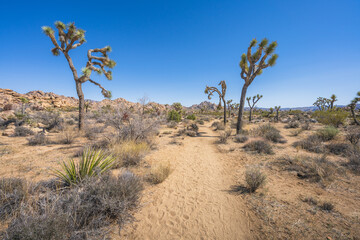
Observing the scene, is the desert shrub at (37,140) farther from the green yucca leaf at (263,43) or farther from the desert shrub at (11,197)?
the green yucca leaf at (263,43)

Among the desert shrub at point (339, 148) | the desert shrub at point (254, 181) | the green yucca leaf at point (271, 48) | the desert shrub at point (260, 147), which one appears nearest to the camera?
the desert shrub at point (254, 181)

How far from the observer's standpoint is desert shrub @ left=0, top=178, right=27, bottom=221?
2164mm

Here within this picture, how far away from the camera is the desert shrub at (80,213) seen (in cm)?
159

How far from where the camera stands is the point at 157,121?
7.14 m

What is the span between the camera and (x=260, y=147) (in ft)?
21.4

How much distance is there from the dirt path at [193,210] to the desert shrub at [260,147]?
9.59 ft

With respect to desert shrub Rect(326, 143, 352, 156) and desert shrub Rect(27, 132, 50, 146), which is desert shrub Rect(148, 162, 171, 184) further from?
desert shrub Rect(326, 143, 352, 156)

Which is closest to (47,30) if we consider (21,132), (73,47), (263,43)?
(73,47)

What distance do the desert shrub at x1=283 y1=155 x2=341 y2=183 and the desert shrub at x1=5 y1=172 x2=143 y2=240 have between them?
5192mm

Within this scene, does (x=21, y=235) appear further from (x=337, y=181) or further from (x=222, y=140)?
(x=222, y=140)

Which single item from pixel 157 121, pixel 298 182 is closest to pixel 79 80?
pixel 157 121

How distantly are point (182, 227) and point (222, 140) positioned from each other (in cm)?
676

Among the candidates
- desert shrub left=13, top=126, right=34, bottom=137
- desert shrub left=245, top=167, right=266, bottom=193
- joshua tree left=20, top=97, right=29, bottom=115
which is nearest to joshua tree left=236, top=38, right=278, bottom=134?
desert shrub left=245, top=167, right=266, bottom=193

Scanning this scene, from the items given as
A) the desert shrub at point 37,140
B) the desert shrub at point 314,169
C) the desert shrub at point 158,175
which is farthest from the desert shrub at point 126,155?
the desert shrub at point 314,169
